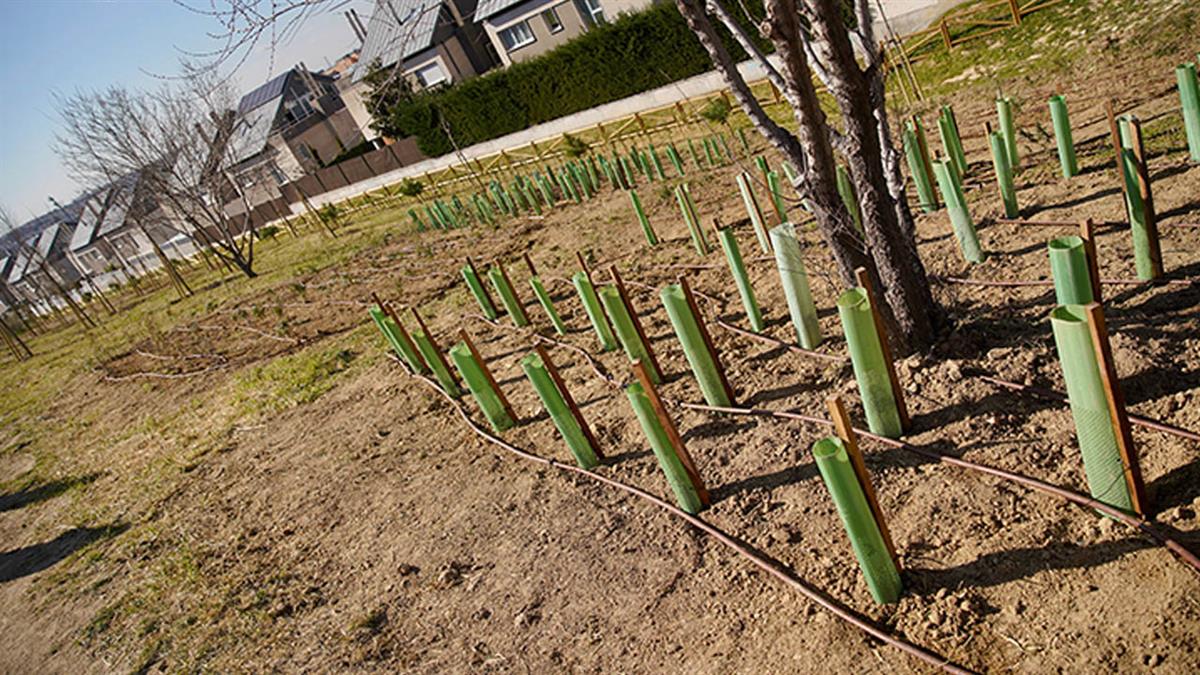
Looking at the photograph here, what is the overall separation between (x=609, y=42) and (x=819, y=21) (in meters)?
16.6

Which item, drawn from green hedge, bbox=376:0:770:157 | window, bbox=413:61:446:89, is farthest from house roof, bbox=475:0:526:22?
window, bbox=413:61:446:89

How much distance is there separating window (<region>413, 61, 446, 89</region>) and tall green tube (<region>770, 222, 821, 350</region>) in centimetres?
2791

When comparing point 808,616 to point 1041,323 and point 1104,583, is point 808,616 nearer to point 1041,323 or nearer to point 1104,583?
point 1104,583

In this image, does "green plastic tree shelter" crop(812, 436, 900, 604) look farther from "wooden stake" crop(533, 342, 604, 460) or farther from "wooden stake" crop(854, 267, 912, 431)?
"wooden stake" crop(533, 342, 604, 460)

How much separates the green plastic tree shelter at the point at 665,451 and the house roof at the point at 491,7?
79.8 ft

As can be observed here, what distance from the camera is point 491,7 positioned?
24.7m

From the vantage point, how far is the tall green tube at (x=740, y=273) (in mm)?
4309

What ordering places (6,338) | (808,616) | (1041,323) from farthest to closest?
(6,338) → (1041,323) → (808,616)

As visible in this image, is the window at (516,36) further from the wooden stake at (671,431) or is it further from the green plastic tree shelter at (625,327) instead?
the wooden stake at (671,431)

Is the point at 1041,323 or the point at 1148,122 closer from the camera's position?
the point at 1041,323

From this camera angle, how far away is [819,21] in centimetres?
292

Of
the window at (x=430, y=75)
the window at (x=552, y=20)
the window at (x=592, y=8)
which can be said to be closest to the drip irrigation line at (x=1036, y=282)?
the window at (x=592, y=8)

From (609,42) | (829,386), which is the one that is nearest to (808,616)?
(829,386)

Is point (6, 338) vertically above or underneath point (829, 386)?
above
